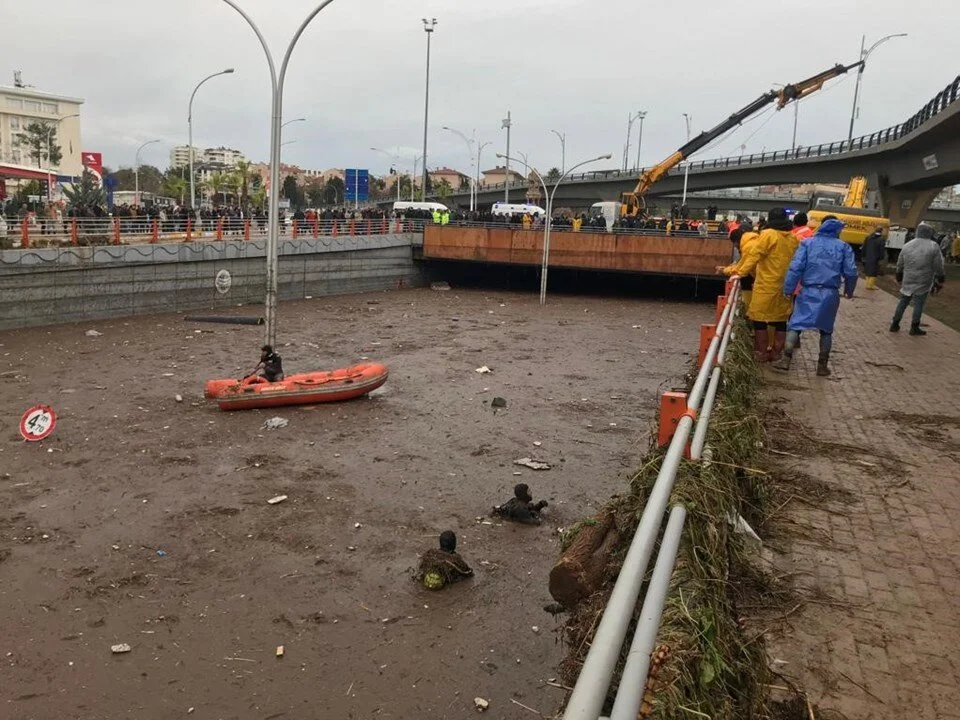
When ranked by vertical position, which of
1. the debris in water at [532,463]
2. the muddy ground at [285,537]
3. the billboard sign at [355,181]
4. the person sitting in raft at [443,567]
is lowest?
the muddy ground at [285,537]

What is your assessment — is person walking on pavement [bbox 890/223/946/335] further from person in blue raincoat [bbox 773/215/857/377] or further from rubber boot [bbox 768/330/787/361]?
person in blue raincoat [bbox 773/215/857/377]

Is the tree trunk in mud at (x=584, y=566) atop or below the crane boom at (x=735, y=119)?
below

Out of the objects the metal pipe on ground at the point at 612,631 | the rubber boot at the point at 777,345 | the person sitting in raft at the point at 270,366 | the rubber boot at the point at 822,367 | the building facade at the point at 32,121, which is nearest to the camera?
the metal pipe on ground at the point at 612,631

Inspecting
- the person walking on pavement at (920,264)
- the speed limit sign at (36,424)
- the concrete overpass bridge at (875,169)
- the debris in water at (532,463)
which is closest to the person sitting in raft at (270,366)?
the speed limit sign at (36,424)

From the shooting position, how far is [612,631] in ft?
5.18

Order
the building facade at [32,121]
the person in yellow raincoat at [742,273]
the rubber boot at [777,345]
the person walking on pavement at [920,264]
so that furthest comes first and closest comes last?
the building facade at [32,121]
the person walking on pavement at [920,264]
the rubber boot at [777,345]
the person in yellow raincoat at [742,273]

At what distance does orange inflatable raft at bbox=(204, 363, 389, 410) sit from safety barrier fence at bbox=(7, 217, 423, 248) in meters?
11.5

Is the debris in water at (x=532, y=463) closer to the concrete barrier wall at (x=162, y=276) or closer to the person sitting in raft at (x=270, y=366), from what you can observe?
the person sitting in raft at (x=270, y=366)

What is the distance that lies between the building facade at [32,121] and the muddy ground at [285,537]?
7970 centimetres

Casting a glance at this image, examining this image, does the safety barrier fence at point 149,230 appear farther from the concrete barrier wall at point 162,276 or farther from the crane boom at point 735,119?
the crane boom at point 735,119

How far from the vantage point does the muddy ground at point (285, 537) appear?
201 inches

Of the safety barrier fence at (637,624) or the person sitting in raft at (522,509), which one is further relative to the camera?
the person sitting in raft at (522,509)

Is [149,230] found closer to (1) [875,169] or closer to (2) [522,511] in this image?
(2) [522,511]

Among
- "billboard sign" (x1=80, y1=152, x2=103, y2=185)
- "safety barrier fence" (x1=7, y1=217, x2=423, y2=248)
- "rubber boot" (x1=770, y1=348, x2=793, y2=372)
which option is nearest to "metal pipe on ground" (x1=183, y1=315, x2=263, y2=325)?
"safety barrier fence" (x1=7, y1=217, x2=423, y2=248)
